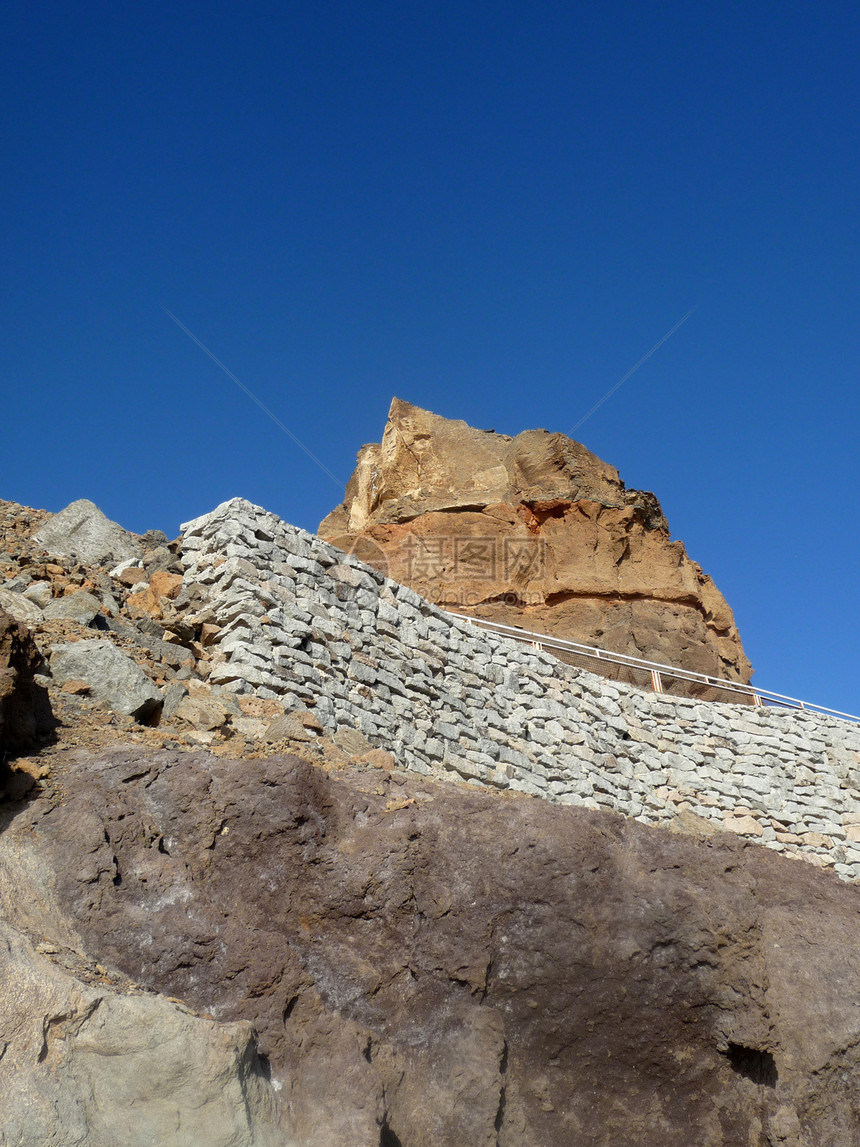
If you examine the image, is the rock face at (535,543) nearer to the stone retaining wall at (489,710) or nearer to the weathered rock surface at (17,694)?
the stone retaining wall at (489,710)

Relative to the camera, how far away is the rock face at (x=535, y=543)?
675 inches

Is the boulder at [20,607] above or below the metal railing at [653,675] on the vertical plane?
below

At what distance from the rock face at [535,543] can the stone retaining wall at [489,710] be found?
3530 mm

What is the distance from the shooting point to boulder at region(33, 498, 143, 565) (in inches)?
337

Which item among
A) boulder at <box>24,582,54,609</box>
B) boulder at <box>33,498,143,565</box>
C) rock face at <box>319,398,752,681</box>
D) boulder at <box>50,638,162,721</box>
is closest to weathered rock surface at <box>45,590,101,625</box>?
boulder at <box>24,582,54,609</box>

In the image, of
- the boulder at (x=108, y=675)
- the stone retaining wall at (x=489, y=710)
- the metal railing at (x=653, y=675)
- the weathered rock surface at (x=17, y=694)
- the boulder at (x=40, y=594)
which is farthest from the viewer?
the metal railing at (x=653, y=675)

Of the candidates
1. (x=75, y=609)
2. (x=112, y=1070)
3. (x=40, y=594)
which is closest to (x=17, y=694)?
(x=112, y=1070)

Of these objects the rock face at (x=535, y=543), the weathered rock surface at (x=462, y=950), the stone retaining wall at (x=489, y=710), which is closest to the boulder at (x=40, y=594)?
the stone retaining wall at (x=489, y=710)

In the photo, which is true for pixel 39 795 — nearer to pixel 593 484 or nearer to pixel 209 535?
pixel 209 535

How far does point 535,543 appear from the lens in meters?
18.0

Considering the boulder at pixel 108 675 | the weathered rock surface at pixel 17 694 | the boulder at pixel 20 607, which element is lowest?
the weathered rock surface at pixel 17 694

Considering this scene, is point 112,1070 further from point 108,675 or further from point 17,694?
point 108,675

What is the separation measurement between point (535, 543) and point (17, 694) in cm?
1412

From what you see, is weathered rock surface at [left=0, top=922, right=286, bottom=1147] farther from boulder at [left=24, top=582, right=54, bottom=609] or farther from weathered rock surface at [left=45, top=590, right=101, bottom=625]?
boulder at [left=24, top=582, right=54, bottom=609]
